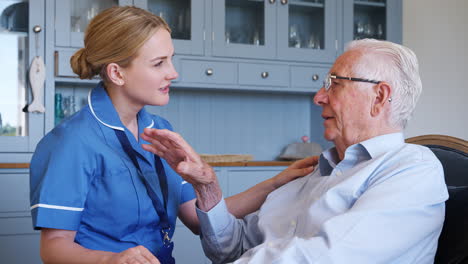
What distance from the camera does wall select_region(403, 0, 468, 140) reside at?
3.94 m

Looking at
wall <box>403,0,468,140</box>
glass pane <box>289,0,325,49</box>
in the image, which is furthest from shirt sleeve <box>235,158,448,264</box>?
wall <box>403,0,468,140</box>

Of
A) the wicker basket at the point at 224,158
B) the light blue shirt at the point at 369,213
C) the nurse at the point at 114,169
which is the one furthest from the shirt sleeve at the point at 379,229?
the wicker basket at the point at 224,158

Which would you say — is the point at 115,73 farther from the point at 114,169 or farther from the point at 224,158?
the point at 224,158

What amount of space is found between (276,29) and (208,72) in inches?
22.6

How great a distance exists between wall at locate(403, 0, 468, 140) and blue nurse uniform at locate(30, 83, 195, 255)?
2.93m

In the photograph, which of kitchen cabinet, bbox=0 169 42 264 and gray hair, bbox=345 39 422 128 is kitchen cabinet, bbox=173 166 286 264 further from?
gray hair, bbox=345 39 422 128

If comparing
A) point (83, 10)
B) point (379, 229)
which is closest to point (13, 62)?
point (83, 10)

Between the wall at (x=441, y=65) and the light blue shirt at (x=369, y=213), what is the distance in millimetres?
2781

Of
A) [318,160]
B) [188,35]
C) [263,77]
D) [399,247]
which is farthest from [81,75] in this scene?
[263,77]

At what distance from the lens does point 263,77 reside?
3.54m

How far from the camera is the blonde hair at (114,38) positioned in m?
1.50

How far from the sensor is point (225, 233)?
1.50m

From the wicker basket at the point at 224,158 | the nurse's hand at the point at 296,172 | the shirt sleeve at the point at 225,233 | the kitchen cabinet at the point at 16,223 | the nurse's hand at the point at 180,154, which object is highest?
the nurse's hand at the point at 180,154

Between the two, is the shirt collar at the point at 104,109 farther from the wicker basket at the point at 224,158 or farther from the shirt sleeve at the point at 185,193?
the wicker basket at the point at 224,158
